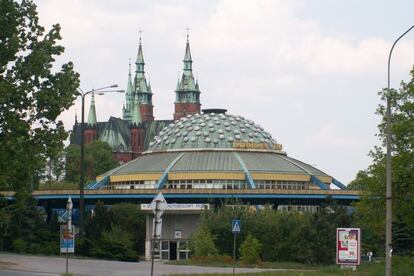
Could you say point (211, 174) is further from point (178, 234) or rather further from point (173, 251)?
point (178, 234)

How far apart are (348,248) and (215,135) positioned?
9406cm

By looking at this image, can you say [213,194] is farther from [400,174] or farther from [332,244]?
[400,174]

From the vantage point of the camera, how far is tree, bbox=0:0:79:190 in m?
36.3

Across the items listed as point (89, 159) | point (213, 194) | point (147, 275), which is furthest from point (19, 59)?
point (89, 159)

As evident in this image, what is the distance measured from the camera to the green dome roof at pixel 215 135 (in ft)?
430

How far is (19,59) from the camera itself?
1485 inches

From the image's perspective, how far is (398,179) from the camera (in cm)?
4966

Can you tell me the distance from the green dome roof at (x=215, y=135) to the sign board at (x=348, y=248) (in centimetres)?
9048

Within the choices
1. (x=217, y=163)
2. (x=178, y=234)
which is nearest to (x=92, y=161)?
(x=217, y=163)

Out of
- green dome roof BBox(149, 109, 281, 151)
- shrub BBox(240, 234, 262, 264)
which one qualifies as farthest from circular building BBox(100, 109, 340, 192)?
shrub BBox(240, 234, 262, 264)

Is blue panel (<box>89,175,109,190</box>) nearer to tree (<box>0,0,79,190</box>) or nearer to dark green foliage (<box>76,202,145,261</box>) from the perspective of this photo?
dark green foliage (<box>76,202,145,261</box>)

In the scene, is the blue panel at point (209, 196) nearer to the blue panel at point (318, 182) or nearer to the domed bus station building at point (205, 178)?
the domed bus station building at point (205, 178)

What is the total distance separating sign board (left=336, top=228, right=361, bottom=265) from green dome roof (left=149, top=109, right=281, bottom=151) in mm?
90485

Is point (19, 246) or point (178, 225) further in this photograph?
→ point (178, 225)
